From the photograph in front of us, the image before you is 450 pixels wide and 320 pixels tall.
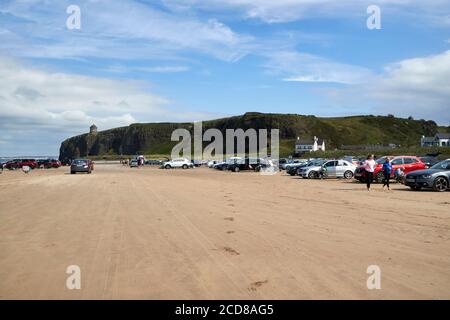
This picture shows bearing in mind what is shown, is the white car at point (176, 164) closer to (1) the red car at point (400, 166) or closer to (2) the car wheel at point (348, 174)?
(2) the car wheel at point (348, 174)

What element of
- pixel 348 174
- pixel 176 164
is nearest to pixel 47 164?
pixel 176 164

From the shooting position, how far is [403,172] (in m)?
30.0

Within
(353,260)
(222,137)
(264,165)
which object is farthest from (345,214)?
(222,137)

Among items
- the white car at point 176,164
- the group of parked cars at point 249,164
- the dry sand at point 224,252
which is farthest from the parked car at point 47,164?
the dry sand at point 224,252

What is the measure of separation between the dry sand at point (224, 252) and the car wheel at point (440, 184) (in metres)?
8.34

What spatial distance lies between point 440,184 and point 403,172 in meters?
7.12

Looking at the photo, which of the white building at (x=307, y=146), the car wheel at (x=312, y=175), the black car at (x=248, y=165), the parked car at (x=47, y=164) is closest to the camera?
the car wheel at (x=312, y=175)

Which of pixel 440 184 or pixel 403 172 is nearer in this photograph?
pixel 440 184

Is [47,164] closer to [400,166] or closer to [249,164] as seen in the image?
[249,164]

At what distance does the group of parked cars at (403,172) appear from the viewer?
22969 mm

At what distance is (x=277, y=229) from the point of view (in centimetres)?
1101

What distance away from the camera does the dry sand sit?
6.25 meters

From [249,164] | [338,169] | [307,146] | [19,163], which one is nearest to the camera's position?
[338,169]

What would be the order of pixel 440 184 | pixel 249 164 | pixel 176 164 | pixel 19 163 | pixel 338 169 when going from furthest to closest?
pixel 176 164, pixel 19 163, pixel 249 164, pixel 338 169, pixel 440 184
